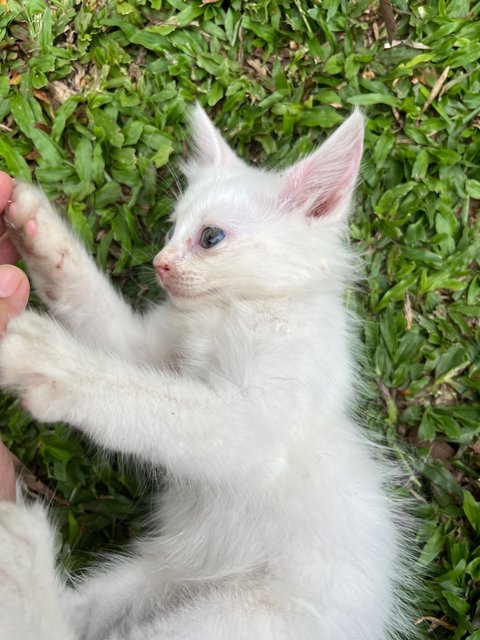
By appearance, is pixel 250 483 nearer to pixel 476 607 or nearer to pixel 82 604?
pixel 82 604

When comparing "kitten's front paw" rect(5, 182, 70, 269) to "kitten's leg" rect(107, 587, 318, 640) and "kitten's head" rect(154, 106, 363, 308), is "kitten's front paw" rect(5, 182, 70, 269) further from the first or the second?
"kitten's leg" rect(107, 587, 318, 640)

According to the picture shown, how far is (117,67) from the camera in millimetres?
3455

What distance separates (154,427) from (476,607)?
199 cm

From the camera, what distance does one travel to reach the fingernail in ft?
7.43

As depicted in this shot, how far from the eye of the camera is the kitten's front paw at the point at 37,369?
6.74 feet

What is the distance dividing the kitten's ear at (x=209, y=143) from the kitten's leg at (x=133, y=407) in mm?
1260

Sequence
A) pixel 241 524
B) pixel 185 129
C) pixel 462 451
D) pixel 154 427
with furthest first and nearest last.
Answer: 1. pixel 185 129
2. pixel 462 451
3. pixel 241 524
4. pixel 154 427

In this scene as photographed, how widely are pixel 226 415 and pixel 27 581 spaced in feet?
2.97

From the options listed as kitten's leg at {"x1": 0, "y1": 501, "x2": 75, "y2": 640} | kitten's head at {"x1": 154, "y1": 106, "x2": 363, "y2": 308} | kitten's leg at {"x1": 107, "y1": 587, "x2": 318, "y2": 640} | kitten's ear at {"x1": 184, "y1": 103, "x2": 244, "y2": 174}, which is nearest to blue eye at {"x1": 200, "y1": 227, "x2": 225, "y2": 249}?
kitten's head at {"x1": 154, "y1": 106, "x2": 363, "y2": 308}

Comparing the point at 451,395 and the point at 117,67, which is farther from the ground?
the point at 117,67

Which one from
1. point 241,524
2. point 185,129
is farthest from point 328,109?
point 241,524

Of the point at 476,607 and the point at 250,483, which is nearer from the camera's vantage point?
the point at 250,483

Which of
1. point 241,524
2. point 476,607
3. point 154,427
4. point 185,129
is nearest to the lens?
point 154,427

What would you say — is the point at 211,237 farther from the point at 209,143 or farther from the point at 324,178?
the point at 209,143
